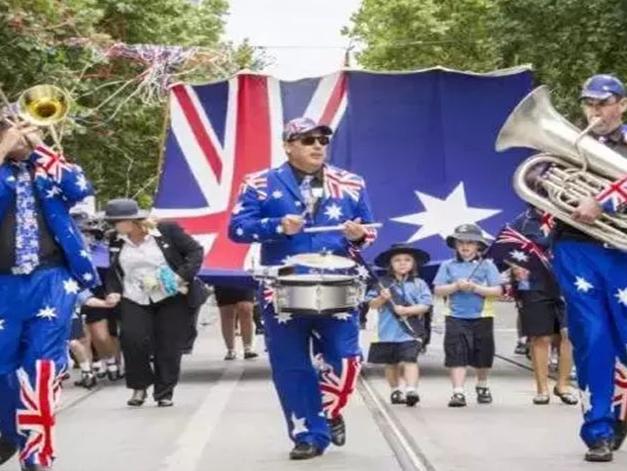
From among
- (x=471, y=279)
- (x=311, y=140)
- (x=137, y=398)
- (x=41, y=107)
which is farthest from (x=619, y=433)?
(x=137, y=398)

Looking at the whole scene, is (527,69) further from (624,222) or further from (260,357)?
(624,222)

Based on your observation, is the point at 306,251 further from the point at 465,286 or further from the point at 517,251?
the point at 465,286

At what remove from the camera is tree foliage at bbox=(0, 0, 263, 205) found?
73.7 feet

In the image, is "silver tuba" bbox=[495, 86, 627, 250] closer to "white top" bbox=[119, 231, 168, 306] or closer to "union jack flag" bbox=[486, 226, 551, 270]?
"union jack flag" bbox=[486, 226, 551, 270]

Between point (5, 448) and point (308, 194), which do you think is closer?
point (5, 448)

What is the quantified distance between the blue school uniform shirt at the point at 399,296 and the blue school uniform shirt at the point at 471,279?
300 mm

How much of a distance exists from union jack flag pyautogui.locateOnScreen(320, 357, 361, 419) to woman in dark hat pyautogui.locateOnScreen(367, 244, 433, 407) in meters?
3.94

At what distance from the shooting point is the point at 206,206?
17078 millimetres

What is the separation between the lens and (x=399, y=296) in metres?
14.1

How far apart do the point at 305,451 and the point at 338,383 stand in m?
0.41

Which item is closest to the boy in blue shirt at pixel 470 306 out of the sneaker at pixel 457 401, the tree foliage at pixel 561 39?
the sneaker at pixel 457 401

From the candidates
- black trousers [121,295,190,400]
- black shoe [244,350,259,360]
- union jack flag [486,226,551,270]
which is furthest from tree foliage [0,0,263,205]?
union jack flag [486,226,551,270]

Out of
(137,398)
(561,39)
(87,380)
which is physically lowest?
(87,380)

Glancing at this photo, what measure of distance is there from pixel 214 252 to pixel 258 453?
701cm
